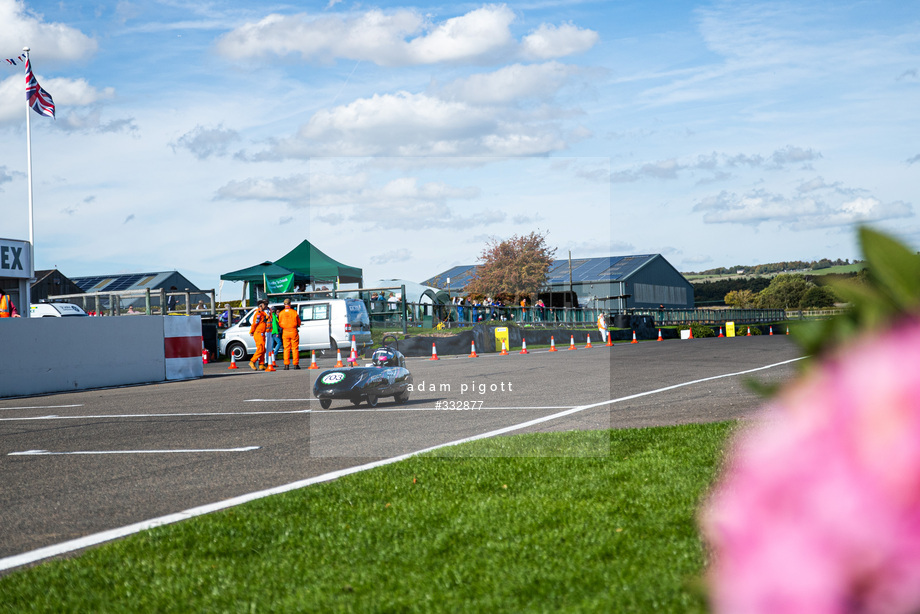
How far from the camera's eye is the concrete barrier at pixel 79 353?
16.1m

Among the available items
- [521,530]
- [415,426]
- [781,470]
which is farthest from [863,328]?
[415,426]

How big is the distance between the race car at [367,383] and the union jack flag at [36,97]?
2440 centimetres

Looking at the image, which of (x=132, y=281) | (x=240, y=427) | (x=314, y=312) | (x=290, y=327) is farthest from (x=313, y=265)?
(x=132, y=281)

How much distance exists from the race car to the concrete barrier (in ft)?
26.6

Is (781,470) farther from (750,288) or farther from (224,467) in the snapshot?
(750,288)

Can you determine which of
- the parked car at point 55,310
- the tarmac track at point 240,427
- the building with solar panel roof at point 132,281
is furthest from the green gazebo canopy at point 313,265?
the building with solar panel roof at point 132,281

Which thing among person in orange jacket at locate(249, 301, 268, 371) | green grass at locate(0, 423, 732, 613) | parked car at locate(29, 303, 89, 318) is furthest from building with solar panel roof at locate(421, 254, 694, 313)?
green grass at locate(0, 423, 732, 613)

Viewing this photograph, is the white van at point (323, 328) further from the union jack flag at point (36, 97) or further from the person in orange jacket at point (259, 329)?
the union jack flag at point (36, 97)

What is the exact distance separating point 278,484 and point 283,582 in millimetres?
2527

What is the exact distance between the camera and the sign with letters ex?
2798cm

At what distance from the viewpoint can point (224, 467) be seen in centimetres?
688

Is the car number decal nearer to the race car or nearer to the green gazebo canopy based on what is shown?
the race car

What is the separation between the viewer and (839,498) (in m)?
0.51

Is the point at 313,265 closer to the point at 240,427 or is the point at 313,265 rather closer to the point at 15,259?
the point at 15,259
